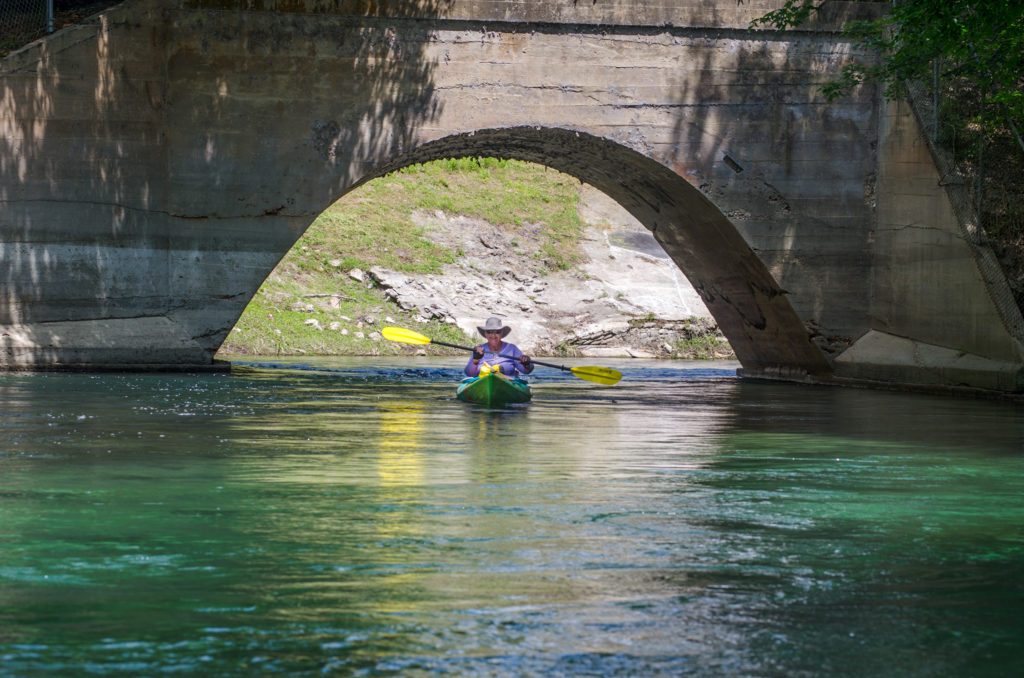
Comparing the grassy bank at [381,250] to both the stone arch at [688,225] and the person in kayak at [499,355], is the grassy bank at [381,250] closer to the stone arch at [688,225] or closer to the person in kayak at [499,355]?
the stone arch at [688,225]

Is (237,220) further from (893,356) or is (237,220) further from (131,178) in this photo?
(893,356)

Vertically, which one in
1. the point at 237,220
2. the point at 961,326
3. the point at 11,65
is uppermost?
the point at 11,65

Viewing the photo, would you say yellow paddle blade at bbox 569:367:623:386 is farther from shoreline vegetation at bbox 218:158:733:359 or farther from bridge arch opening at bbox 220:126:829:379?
shoreline vegetation at bbox 218:158:733:359

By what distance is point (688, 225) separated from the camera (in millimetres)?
20547

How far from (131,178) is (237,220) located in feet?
5.47

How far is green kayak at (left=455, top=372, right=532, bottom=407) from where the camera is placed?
1434 cm

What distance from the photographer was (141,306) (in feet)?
59.4

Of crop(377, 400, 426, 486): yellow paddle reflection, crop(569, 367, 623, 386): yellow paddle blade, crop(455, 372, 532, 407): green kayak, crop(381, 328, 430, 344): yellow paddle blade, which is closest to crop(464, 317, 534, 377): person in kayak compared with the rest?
crop(455, 372, 532, 407): green kayak

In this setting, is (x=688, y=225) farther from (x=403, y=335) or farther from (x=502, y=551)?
(x=502, y=551)

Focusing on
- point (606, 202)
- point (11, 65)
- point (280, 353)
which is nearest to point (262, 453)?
point (11, 65)

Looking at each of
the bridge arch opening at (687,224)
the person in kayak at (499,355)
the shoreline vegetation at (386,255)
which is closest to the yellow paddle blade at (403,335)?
the person in kayak at (499,355)

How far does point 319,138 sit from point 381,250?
2181 centimetres

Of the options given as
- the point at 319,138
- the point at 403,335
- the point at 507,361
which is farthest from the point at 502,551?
the point at 319,138

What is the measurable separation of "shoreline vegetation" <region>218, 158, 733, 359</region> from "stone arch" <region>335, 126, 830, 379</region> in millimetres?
13547
